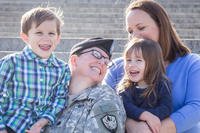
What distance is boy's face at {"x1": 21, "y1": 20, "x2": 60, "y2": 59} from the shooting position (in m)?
3.07

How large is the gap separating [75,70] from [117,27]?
9587 millimetres

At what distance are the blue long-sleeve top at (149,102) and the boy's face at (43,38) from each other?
490 millimetres

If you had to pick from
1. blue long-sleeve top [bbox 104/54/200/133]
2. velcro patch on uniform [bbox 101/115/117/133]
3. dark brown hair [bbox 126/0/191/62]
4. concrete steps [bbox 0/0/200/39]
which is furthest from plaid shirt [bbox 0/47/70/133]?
concrete steps [bbox 0/0/200/39]

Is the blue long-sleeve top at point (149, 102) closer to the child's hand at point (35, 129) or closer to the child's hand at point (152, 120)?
the child's hand at point (152, 120)

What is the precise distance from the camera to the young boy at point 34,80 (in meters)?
2.95

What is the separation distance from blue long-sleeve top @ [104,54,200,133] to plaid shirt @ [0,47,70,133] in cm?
48

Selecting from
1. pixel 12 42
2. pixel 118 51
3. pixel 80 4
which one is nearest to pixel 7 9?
pixel 80 4

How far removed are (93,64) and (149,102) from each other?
0.39m

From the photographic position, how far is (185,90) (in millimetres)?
3193

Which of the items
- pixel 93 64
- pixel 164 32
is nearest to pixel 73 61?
pixel 93 64

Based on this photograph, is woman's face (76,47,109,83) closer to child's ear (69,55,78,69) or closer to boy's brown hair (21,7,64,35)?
child's ear (69,55,78,69)

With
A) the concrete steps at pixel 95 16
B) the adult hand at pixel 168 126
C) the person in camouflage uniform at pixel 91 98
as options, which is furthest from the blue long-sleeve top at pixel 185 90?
the concrete steps at pixel 95 16

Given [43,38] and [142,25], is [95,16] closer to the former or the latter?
[142,25]

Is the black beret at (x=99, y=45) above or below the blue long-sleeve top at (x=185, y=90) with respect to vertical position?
above
